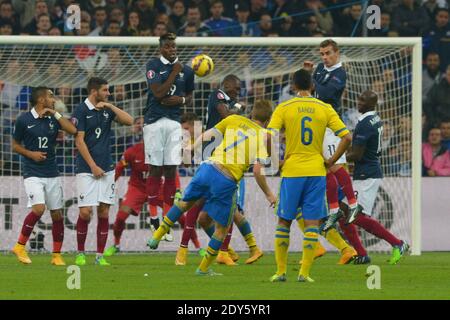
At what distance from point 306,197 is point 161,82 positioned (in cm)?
403

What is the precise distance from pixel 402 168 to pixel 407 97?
3.66 feet

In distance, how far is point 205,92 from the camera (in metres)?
20.0

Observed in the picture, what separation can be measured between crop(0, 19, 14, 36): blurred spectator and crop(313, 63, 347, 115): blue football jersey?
7216 mm

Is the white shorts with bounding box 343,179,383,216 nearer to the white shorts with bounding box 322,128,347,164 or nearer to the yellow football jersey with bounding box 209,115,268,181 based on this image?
the white shorts with bounding box 322,128,347,164

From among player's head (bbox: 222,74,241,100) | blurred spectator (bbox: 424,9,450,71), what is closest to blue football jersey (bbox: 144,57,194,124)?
player's head (bbox: 222,74,241,100)

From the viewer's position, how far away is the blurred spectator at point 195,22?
2180 centimetres

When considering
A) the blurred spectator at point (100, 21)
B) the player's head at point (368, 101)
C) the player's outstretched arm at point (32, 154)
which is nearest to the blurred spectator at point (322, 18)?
the blurred spectator at point (100, 21)

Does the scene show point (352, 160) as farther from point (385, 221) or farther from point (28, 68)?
point (28, 68)

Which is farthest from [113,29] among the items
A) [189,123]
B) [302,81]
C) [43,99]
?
[302,81]

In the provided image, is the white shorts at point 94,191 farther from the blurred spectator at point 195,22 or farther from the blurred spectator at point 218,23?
the blurred spectator at point 218,23

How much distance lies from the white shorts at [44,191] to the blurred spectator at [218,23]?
7.12 m

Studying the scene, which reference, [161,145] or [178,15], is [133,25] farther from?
[161,145]
